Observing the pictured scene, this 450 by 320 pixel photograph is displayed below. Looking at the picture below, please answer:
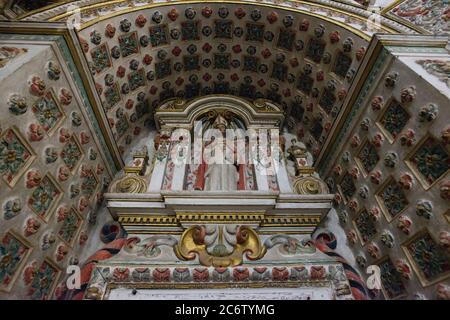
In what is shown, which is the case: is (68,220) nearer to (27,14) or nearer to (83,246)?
(83,246)

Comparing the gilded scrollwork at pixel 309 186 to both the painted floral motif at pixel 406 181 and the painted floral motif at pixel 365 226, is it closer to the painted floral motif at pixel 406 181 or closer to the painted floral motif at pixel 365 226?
the painted floral motif at pixel 365 226

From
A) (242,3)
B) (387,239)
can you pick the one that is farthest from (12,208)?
(242,3)

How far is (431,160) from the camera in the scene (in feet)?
7.98

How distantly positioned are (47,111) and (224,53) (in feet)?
9.23

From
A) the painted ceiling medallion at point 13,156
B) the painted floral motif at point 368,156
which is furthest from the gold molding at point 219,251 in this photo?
the painted ceiling medallion at point 13,156

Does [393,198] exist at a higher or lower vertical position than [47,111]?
lower

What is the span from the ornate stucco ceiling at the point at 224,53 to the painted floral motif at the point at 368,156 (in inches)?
25.8

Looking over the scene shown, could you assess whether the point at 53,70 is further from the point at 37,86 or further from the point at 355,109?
the point at 355,109

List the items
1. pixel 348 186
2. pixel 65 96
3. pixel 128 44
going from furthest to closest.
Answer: pixel 128 44, pixel 348 186, pixel 65 96

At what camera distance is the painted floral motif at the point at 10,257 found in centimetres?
239

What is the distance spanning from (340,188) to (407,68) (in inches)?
66.7

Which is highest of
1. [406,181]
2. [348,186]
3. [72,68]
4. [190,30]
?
[190,30]

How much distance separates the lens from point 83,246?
3.43 metres

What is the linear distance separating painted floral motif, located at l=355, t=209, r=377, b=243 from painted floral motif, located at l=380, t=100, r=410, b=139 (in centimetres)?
97
